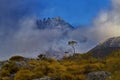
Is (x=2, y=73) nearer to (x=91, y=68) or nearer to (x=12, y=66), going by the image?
(x=12, y=66)

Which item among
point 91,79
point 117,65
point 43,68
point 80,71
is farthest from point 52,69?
point 117,65

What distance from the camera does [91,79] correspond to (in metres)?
45.8

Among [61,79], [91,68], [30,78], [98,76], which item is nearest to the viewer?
[98,76]

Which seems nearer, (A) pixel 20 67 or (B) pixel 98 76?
(B) pixel 98 76

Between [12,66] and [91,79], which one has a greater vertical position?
[12,66]

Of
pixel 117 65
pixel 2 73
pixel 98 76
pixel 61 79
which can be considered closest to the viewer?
pixel 117 65

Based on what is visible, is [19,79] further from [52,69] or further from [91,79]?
[91,79]

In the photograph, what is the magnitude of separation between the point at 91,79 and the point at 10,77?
22220 millimetres

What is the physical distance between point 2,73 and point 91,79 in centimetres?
2704

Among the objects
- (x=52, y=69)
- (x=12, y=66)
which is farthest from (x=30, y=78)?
(x=12, y=66)

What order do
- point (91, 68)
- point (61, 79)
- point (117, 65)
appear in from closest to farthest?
point (117, 65) < point (61, 79) < point (91, 68)

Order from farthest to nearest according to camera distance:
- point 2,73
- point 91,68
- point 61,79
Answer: point 2,73
point 91,68
point 61,79

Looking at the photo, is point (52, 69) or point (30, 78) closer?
point (30, 78)

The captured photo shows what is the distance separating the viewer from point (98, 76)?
4500 cm
